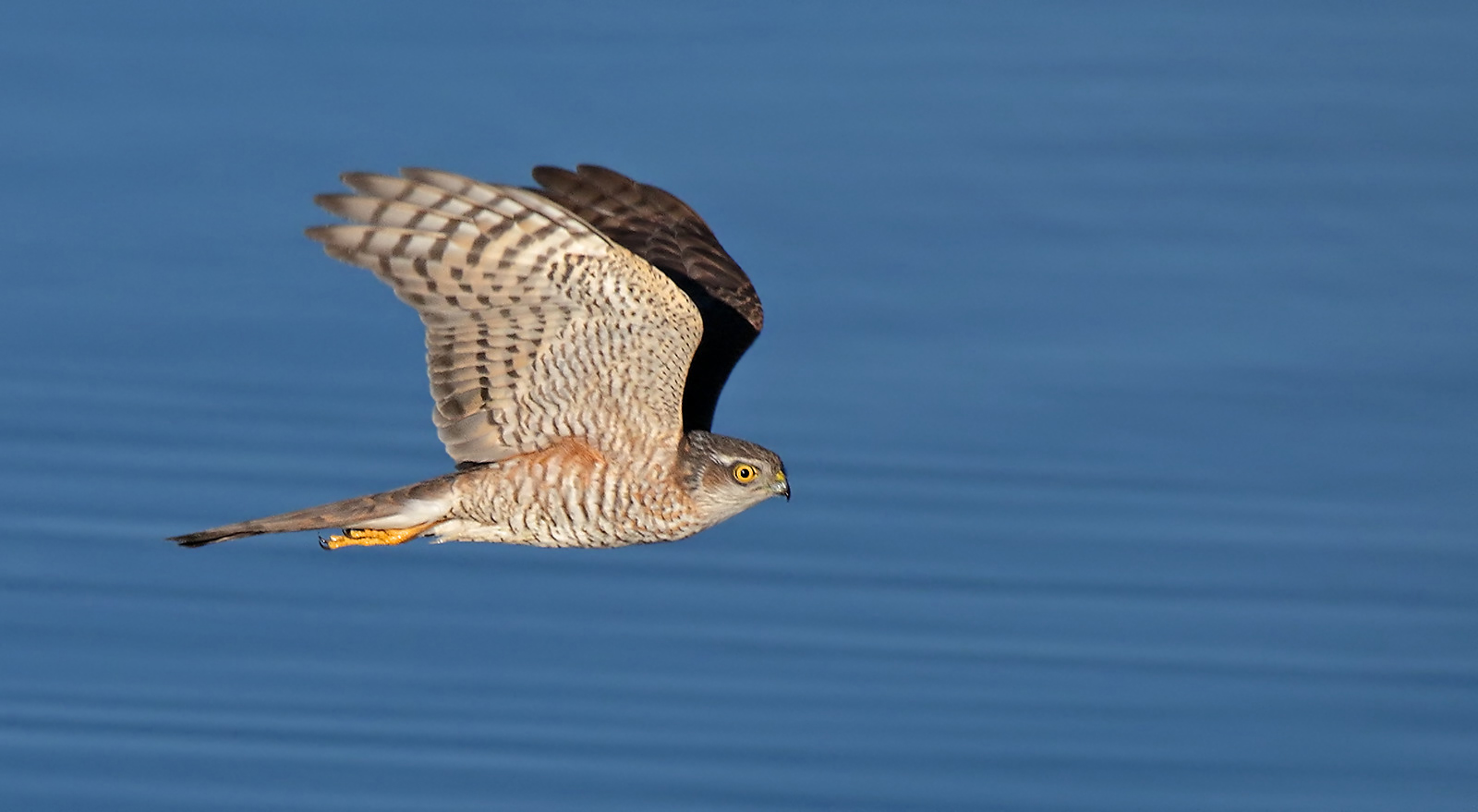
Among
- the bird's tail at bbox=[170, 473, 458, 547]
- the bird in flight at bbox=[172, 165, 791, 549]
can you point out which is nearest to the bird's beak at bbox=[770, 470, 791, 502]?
the bird in flight at bbox=[172, 165, 791, 549]

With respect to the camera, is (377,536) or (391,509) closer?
(391,509)

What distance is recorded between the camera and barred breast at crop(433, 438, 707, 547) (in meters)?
11.0

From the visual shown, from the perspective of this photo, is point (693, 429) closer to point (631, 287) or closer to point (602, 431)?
point (602, 431)

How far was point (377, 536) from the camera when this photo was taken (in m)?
11.3

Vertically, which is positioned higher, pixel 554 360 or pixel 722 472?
pixel 554 360

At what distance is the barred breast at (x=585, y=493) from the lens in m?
11.0

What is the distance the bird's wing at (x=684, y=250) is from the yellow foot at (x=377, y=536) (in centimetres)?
126

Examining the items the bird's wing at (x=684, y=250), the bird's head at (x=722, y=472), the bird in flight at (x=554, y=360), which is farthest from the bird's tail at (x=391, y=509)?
the bird's wing at (x=684, y=250)

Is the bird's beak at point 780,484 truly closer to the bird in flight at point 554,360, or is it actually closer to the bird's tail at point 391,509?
the bird in flight at point 554,360

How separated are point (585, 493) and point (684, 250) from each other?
4.62ft

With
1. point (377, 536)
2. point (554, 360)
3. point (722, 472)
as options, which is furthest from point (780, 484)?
point (377, 536)

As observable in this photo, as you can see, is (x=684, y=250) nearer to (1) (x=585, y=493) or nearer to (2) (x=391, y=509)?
(1) (x=585, y=493)

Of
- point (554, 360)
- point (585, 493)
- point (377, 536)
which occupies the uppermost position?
point (554, 360)

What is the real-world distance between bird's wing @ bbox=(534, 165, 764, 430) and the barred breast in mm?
524
